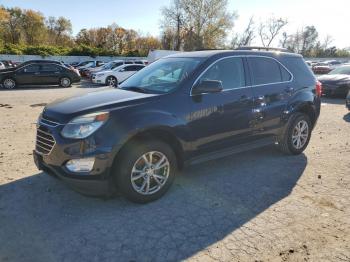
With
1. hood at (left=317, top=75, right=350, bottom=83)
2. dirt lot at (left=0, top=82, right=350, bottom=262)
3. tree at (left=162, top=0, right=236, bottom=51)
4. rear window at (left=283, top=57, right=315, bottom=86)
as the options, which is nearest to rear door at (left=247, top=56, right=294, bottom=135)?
rear window at (left=283, top=57, right=315, bottom=86)

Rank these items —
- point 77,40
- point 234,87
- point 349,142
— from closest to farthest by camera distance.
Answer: point 234,87
point 349,142
point 77,40

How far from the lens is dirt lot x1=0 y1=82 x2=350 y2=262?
309 centimetres

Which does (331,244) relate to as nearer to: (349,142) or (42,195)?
(42,195)

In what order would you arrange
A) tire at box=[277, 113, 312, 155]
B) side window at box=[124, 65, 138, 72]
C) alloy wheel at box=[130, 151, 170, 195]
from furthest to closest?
side window at box=[124, 65, 138, 72], tire at box=[277, 113, 312, 155], alloy wheel at box=[130, 151, 170, 195]

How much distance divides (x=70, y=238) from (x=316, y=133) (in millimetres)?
6680

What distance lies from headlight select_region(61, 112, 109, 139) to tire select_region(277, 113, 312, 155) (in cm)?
342

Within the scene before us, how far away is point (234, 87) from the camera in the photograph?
15.6 ft

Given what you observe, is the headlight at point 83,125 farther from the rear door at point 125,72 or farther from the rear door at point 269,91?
the rear door at point 125,72

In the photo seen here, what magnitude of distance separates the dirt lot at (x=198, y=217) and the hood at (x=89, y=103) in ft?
3.69

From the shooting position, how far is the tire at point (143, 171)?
3.73 metres

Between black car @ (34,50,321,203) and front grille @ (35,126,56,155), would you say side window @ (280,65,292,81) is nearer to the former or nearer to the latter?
black car @ (34,50,321,203)

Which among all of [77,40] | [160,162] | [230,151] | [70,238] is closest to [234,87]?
[230,151]

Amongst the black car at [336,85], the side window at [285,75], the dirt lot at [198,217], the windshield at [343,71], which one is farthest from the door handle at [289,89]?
the windshield at [343,71]

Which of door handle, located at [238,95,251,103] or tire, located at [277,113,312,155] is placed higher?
door handle, located at [238,95,251,103]
